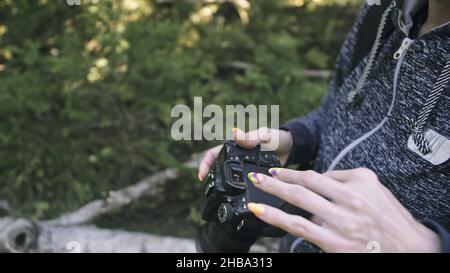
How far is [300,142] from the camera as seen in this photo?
142 centimetres

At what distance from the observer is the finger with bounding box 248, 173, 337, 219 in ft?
2.57

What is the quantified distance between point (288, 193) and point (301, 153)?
24.6 inches

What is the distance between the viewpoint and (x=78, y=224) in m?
2.49

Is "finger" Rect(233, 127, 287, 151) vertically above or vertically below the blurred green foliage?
above

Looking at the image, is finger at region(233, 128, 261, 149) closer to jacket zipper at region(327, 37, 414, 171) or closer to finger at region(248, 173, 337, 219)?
jacket zipper at region(327, 37, 414, 171)

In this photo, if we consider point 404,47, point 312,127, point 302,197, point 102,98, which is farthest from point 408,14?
point 102,98

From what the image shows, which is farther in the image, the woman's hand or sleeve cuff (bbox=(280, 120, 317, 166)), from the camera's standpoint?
sleeve cuff (bbox=(280, 120, 317, 166))

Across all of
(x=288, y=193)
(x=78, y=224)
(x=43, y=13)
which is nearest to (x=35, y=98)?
(x=43, y=13)

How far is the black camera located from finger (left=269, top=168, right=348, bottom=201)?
3.0 inches

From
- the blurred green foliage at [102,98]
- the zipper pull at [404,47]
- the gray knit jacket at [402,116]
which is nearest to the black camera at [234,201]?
the gray knit jacket at [402,116]

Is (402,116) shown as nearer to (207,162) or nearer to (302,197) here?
(302,197)

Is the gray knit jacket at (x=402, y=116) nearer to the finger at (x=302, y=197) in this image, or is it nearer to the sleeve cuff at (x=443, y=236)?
the sleeve cuff at (x=443, y=236)

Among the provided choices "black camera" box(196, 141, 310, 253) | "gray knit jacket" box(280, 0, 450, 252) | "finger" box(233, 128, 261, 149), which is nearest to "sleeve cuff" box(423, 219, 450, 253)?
"gray knit jacket" box(280, 0, 450, 252)
